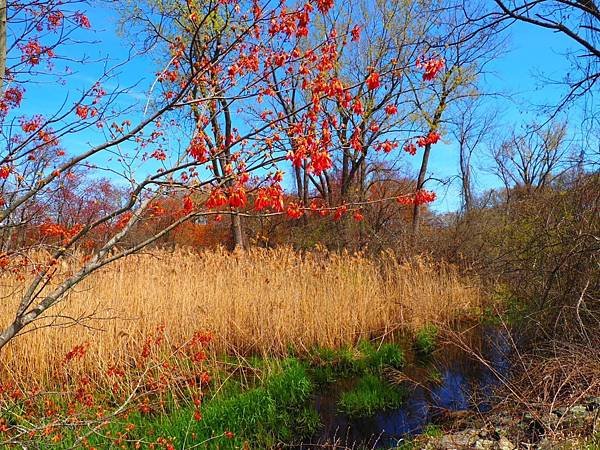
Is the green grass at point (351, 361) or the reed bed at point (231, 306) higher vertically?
the reed bed at point (231, 306)

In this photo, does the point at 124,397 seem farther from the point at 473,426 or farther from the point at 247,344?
the point at 473,426

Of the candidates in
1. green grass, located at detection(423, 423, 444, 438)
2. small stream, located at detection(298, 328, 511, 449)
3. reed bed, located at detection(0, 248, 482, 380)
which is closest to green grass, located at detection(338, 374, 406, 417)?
small stream, located at detection(298, 328, 511, 449)

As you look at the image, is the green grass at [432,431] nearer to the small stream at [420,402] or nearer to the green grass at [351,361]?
the small stream at [420,402]

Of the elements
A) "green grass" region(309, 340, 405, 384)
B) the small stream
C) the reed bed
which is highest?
the reed bed

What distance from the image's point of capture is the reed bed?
186 inches

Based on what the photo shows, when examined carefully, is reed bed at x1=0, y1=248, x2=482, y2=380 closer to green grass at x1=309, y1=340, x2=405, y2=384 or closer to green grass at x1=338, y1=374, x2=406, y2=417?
green grass at x1=309, y1=340, x2=405, y2=384

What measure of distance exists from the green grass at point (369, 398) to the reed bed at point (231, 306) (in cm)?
99

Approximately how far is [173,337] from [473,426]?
3385 millimetres

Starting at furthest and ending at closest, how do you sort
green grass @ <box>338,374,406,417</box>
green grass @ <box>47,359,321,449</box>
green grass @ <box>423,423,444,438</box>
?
green grass @ <box>338,374,406,417</box> → green grass @ <box>423,423,444,438</box> → green grass @ <box>47,359,321,449</box>

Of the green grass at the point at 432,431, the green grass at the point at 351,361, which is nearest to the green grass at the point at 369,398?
the green grass at the point at 351,361

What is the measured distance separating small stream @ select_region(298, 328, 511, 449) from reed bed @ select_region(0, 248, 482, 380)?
794mm

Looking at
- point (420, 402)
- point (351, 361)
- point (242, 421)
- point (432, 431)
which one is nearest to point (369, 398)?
point (420, 402)

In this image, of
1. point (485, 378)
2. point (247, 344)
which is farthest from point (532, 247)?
point (247, 344)

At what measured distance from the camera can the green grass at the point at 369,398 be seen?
4969mm
